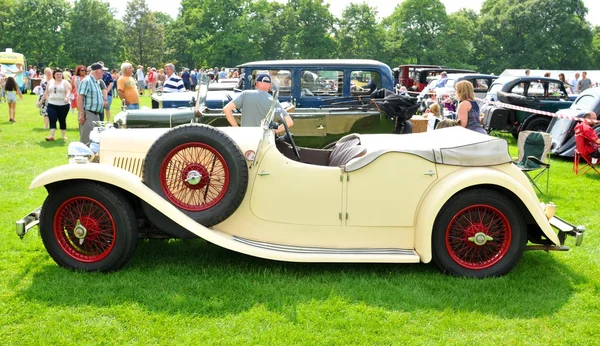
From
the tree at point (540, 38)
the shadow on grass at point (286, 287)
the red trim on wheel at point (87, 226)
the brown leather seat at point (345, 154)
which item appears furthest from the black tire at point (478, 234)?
the tree at point (540, 38)

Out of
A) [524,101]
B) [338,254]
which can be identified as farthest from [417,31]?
[338,254]

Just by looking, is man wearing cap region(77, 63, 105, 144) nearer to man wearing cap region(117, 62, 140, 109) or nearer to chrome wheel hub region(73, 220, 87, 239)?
man wearing cap region(117, 62, 140, 109)

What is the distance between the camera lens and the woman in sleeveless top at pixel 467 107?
7.10m

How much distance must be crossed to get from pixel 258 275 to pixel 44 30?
200ft

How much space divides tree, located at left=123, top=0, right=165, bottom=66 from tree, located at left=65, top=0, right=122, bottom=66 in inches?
134

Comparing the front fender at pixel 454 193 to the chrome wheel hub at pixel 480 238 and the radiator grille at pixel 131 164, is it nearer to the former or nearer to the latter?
the chrome wheel hub at pixel 480 238

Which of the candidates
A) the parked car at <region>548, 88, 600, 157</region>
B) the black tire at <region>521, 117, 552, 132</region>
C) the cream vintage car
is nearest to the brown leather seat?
the cream vintage car

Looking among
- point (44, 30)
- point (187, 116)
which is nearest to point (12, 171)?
point (187, 116)

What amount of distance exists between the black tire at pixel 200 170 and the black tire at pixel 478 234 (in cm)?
162

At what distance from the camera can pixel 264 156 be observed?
4.50 meters

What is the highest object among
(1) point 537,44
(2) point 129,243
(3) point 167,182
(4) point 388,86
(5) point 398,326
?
(1) point 537,44

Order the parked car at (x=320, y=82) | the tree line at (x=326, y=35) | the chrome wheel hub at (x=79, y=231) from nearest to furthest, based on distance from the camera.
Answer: the chrome wheel hub at (x=79, y=231) < the parked car at (x=320, y=82) < the tree line at (x=326, y=35)

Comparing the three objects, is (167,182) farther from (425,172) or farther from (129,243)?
(425,172)

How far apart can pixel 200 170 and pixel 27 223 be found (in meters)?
1.48
